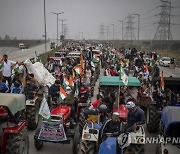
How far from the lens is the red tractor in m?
8.32

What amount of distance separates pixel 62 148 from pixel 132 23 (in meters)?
116

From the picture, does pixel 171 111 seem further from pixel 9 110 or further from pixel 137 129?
pixel 9 110

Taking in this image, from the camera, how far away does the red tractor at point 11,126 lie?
832 centimetres

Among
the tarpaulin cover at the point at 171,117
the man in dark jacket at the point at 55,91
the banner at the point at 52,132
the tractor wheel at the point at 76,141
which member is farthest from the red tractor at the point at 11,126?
the man in dark jacket at the point at 55,91

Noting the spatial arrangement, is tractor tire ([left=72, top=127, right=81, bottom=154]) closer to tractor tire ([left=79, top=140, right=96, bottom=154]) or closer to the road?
tractor tire ([left=79, top=140, right=96, bottom=154])

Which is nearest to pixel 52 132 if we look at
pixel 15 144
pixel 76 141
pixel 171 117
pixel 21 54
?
pixel 76 141

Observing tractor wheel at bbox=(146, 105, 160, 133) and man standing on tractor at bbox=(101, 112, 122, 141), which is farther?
tractor wheel at bbox=(146, 105, 160, 133)

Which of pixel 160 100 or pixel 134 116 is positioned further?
pixel 160 100

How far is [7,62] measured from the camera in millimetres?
16750

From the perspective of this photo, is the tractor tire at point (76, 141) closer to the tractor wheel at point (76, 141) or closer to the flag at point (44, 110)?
the tractor wheel at point (76, 141)

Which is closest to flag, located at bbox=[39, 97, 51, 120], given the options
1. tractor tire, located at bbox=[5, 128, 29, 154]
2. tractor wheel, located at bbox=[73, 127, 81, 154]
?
tractor wheel, located at bbox=[73, 127, 81, 154]

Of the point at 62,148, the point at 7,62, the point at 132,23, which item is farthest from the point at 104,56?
the point at 132,23

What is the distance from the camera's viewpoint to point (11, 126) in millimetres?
8797

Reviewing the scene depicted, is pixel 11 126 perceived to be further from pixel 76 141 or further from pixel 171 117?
pixel 171 117
